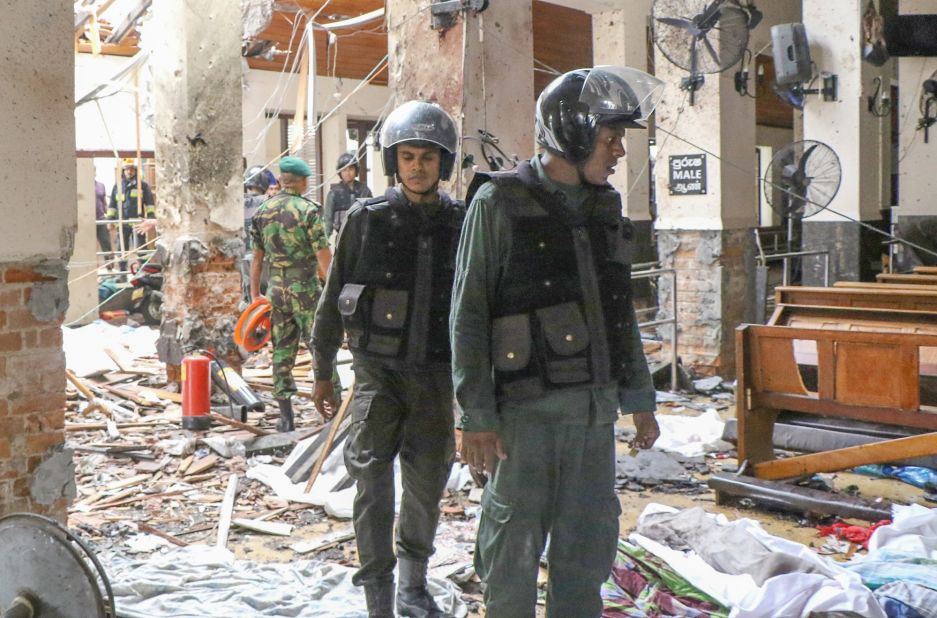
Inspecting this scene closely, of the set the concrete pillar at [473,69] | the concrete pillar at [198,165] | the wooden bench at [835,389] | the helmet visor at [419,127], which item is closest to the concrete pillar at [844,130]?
the wooden bench at [835,389]

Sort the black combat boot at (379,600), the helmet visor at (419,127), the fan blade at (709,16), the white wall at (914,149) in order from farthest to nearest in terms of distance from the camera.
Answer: the white wall at (914,149)
the fan blade at (709,16)
the helmet visor at (419,127)
the black combat boot at (379,600)

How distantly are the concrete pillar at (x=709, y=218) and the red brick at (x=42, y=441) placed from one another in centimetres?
641

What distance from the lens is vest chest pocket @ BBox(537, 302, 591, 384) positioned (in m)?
2.83

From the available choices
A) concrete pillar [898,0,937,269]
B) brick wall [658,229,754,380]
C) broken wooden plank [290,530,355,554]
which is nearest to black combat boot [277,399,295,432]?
broken wooden plank [290,530,355,554]

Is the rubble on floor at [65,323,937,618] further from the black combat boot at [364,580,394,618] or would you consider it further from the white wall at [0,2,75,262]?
the white wall at [0,2,75,262]

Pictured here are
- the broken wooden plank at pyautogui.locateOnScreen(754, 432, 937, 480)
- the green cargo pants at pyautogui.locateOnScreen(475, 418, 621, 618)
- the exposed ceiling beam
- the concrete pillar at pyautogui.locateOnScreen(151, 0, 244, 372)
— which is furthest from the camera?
the exposed ceiling beam

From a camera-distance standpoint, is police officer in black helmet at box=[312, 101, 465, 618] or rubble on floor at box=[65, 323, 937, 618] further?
rubble on floor at box=[65, 323, 937, 618]

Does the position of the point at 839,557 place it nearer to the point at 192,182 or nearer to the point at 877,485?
the point at 877,485

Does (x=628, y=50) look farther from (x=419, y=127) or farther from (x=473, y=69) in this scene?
(x=419, y=127)

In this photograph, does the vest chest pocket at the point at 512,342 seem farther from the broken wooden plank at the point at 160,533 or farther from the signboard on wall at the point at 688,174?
the signboard on wall at the point at 688,174

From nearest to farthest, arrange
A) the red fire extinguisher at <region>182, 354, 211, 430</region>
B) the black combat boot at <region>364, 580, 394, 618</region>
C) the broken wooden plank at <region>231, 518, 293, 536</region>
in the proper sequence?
the black combat boot at <region>364, 580, 394, 618</region> → the broken wooden plank at <region>231, 518, 293, 536</region> → the red fire extinguisher at <region>182, 354, 211, 430</region>

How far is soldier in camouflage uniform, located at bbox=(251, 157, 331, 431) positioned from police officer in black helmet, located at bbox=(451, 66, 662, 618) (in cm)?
420

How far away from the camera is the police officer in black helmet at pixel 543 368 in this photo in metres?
2.81

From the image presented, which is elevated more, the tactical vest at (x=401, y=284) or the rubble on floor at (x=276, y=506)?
the tactical vest at (x=401, y=284)
